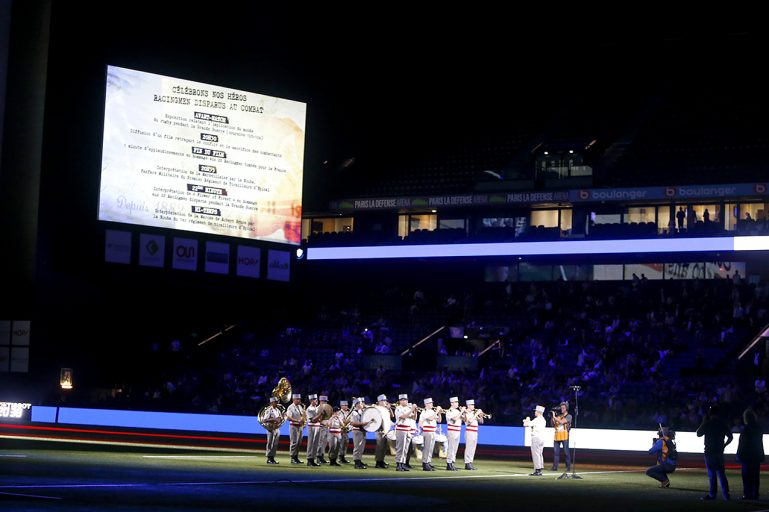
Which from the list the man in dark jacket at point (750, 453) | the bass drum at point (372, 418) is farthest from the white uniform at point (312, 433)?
the man in dark jacket at point (750, 453)

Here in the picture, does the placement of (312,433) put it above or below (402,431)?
below

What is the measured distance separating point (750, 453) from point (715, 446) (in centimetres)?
74

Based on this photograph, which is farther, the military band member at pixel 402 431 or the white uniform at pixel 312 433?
the white uniform at pixel 312 433

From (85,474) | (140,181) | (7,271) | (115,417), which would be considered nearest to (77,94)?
(140,181)

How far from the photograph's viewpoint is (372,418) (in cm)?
3111

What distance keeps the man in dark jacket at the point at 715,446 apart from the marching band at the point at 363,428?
910 centimetres

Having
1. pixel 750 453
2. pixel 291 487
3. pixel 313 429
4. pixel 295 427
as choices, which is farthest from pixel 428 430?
pixel 750 453

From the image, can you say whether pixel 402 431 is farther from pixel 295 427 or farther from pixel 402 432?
pixel 295 427

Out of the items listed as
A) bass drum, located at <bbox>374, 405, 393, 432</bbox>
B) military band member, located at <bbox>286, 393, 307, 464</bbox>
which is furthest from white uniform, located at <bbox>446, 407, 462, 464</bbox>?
military band member, located at <bbox>286, 393, 307, 464</bbox>

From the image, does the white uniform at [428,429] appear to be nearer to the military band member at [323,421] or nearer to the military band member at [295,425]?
the military band member at [323,421]

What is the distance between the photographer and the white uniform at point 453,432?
104 ft

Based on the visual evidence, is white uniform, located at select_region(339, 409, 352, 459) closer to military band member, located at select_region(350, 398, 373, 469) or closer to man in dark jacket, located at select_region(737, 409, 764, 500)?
military band member, located at select_region(350, 398, 373, 469)

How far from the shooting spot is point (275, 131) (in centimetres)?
4178

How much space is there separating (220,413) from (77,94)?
13.5 meters
